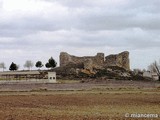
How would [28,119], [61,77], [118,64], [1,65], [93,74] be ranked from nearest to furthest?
[28,119], [61,77], [93,74], [118,64], [1,65]

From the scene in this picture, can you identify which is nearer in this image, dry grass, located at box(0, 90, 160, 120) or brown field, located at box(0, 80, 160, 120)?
dry grass, located at box(0, 90, 160, 120)

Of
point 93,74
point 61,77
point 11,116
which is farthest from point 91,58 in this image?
point 11,116

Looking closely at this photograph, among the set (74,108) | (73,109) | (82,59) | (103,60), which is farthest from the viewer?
(82,59)

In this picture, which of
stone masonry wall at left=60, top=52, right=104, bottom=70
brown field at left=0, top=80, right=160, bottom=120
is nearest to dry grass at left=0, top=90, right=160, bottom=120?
brown field at left=0, top=80, right=160, bottom=120

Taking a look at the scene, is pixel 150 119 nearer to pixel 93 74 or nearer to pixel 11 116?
pixel 11 116

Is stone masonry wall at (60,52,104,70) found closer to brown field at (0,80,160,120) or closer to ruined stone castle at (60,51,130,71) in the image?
ruined stone castle at (60,51,130,71)

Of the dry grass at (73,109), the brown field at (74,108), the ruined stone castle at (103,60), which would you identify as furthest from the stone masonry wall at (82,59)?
the dry grass at (73,109)

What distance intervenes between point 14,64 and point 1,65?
23631 millimetres

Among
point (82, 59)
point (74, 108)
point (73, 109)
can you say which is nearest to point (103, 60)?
point (82, 59)

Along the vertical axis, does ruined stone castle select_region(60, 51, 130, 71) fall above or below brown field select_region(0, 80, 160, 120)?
above

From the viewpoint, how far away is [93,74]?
106 meters

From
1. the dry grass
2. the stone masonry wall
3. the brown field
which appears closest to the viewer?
the dry grass

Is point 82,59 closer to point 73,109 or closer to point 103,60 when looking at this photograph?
point 103,60

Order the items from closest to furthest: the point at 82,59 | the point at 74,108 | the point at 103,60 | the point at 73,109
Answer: the point at 73,109 → the point at 74,108 → the point at 103,60 → the point at 82,59
